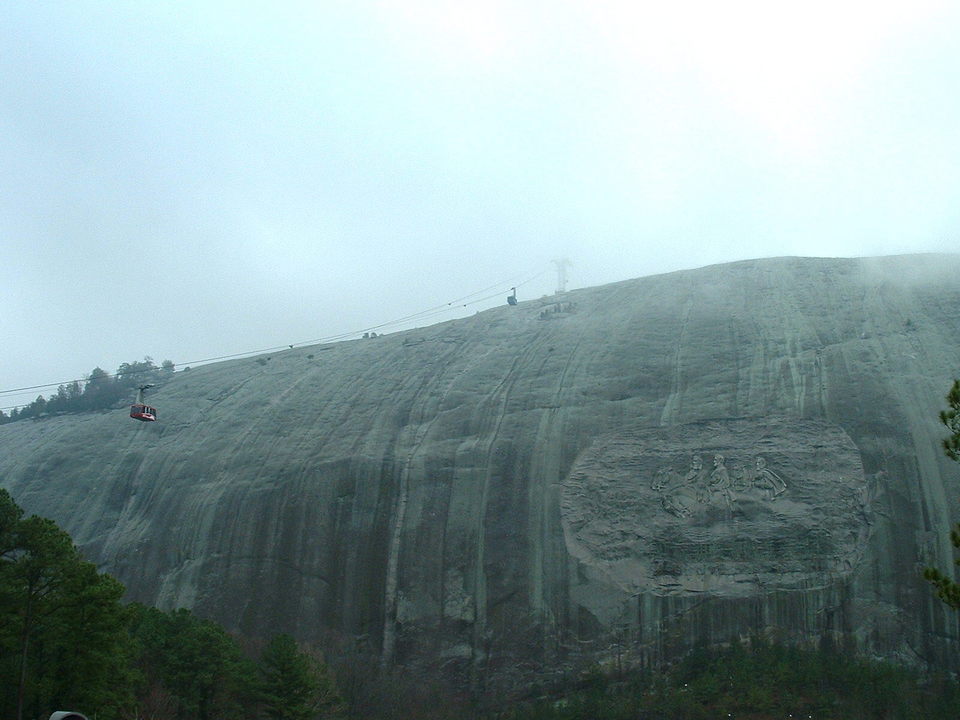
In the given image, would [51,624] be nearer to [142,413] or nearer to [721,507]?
[721,507]

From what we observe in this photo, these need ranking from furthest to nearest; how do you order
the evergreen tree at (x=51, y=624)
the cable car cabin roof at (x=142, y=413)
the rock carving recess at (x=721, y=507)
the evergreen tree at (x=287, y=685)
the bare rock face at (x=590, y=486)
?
the cable car cabin roof at (x=142, y=413), the rock carving recess at (x=721, y=507), the bare rock face at (x=590, y=486), the evergreen tree at (x=287, y=685), the evergreen tree at (x=51, y=624)

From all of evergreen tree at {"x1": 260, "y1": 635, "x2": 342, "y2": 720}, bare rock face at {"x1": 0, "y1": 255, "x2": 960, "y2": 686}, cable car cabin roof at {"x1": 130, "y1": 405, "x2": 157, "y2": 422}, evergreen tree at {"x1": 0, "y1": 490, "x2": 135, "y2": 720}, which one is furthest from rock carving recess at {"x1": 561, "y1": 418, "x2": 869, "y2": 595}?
cable car cabin roof at {"x1": 130, "y1": 405, "x2": 157, "y2": 422}

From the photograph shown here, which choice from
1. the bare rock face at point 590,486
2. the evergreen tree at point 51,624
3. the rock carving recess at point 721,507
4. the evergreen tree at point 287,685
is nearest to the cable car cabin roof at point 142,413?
the bare rock face at point 590,486

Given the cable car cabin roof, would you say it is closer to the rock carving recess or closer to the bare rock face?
the bare rock face

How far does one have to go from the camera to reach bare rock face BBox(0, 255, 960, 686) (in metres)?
35.2

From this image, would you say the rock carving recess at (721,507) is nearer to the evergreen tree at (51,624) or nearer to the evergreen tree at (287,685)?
Result: the evergreen tree at (287,685)

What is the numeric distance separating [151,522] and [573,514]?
20392mm

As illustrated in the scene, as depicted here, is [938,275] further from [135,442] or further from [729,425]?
[135,442]

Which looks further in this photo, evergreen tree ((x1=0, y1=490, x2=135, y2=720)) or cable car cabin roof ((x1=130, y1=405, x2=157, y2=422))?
cable car cabin roof ((x1=130, y1=405, x2=157, y2=422))

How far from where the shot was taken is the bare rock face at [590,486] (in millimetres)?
35188

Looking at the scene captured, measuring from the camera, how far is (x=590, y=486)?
39.2 m

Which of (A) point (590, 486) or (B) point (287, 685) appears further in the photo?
(A) point (590, 486)

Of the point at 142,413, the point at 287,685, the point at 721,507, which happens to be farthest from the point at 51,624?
the point at 142,413

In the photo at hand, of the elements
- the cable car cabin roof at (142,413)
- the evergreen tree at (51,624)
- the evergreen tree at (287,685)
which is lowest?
the evergreen tree at (287,685)
